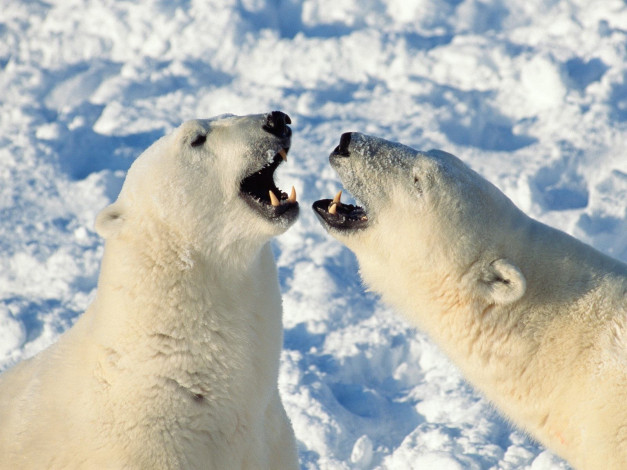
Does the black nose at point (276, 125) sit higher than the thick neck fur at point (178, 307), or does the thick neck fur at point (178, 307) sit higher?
the black nose at point (276, 125)

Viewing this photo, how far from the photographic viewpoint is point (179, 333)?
2984 mm

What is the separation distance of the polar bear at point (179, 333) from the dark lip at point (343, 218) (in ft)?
0.47

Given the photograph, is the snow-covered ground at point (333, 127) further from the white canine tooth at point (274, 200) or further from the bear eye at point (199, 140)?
the bear eye at point (199, 140)

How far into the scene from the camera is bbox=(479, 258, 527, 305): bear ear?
290 cm

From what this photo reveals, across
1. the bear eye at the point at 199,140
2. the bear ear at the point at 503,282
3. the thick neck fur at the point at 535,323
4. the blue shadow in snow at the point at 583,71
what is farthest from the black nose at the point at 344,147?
the blue shadow in snow at the point at 583,71

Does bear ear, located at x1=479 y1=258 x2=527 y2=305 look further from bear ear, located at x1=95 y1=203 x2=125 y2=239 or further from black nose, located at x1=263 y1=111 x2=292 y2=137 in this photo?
bear ear, located at x1=95 y1=203 x2=125 y2=239

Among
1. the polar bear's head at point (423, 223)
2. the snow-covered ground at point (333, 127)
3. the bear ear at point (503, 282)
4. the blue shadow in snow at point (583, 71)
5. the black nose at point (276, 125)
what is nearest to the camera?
the bear ear at point (503, 282)

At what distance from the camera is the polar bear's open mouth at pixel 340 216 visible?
3.19m

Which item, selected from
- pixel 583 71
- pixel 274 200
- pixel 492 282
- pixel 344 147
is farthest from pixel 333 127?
pixel 492 282

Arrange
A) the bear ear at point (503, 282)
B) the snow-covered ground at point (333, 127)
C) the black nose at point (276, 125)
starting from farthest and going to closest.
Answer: the snow-covered ground at point (333, 127), the black nose at point (276, 125), the bear ear at point (503, 282)

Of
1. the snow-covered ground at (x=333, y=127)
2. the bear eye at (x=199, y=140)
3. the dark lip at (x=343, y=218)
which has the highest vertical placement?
the bear eye at (x=199, y=140)

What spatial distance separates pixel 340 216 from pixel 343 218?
0.05ft

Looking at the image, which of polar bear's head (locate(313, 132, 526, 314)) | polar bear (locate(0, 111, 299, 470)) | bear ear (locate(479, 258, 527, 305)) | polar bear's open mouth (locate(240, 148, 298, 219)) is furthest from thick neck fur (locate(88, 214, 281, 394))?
bear ear (locate(479, 258, 527, 305))

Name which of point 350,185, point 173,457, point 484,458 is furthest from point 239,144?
point 484,458
